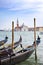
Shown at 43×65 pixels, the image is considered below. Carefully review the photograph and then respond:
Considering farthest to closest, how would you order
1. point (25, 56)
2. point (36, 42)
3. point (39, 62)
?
point (36, 42) < point (39, 62) < point (25, 56)

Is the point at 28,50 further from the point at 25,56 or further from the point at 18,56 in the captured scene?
the point at 18,56

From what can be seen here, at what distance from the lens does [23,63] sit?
191 inches

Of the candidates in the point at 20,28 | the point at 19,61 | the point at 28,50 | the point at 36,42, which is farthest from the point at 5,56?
the point at 20,28

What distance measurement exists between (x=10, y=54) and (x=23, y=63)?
1.95ft

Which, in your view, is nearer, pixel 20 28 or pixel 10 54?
pixel 10 54

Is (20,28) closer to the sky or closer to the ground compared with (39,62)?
closer to the sky

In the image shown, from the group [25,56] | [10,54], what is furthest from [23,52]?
[10,54]

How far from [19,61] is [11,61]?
0.33 m

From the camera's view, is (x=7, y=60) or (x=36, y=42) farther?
(x=36, y=42)

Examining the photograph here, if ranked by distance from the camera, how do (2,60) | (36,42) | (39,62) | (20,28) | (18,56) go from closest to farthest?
(2,60) → (18,56) → (39,62) → (36,42) → (20,28)

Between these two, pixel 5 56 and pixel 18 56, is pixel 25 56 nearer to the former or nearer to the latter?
pixel 18 56

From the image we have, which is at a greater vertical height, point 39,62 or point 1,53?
point 1,53

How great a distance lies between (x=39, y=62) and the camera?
5.16 metres

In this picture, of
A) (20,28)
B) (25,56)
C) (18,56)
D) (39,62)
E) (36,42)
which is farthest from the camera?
(20,28)
